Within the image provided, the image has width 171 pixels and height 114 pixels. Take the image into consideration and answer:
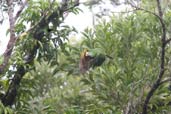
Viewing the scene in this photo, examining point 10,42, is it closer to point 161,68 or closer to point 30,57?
point 30,57

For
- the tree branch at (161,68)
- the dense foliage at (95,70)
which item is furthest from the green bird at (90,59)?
the tree branch at (161,68)

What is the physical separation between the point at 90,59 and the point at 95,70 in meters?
0.43

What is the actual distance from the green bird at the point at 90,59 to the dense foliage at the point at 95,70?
65 mm

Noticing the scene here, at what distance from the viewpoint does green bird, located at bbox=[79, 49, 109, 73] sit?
4957 millimetres

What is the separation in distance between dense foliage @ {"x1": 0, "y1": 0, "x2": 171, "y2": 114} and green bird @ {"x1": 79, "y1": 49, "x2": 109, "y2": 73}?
0.21 ft

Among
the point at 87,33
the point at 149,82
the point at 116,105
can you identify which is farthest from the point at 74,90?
the point at 87,33

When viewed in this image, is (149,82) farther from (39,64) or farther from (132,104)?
(39,64)

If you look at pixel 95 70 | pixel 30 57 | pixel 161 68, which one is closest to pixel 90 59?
pixel 95 70

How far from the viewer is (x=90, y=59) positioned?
16.6ft

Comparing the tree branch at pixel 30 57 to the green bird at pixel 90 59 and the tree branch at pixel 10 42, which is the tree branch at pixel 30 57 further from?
the green bird at pixel 90 59

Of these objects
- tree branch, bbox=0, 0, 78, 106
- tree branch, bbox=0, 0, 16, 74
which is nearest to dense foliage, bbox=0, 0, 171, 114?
tree branch, bbox=0, 0, 78, 106

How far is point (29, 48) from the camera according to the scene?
4512 mm

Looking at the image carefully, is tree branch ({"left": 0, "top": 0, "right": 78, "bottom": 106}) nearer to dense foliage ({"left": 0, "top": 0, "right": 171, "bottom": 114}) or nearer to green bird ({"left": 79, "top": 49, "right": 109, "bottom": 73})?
dense foliage ({"left": 0, "top": 0, "right": 171, "bottom": 114})

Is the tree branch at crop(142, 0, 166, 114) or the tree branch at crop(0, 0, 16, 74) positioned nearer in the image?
the tree branch at crop(142, 0, 166, 114)
